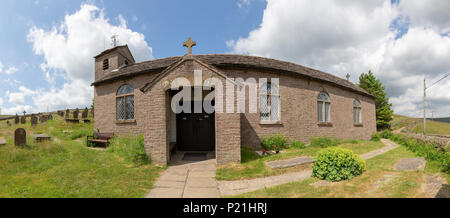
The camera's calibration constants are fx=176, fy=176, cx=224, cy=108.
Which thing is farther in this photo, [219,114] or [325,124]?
[325,124]

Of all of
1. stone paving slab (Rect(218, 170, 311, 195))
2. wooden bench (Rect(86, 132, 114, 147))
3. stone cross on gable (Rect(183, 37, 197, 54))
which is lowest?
stone paving slab (Rect(218, 170, 311, 195))

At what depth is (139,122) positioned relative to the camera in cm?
1104

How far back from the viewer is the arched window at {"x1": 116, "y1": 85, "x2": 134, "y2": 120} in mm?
11562

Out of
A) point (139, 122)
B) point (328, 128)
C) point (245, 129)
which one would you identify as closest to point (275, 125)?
point (245, 129)

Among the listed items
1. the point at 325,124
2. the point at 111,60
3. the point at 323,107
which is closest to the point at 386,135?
the point at 325,124

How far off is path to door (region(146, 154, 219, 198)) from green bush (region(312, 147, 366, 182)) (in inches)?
125

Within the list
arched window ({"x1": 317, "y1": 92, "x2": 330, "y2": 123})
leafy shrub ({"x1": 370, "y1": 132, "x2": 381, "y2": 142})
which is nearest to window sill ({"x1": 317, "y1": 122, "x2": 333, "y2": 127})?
arched window ({"x1": 317, "y1": 92, "x2": 330, "y2": 123})

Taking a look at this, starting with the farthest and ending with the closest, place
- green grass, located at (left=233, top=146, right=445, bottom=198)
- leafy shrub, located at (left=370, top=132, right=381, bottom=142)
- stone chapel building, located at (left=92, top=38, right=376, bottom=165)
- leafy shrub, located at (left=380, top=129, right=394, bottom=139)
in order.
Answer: leafy shrub, located at (left=380, top=129, right=394, bottom=139), leafy shrub, located at (left=370, top=132, right=381, bottom=142), stone chapel building, located at (left=92, top=38, right=376, bottom=165), green grass, located at (left=233, top=146, right=445, bottom=198)

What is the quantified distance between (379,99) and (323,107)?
19.2 m

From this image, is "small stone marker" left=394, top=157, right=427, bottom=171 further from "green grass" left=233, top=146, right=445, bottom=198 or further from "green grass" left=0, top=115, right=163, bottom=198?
"green grass" left=0, top=115, right=163, bottom=198

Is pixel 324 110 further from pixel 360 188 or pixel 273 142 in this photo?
pixel 360 188

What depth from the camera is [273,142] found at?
10.0m

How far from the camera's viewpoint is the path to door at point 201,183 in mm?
4521
